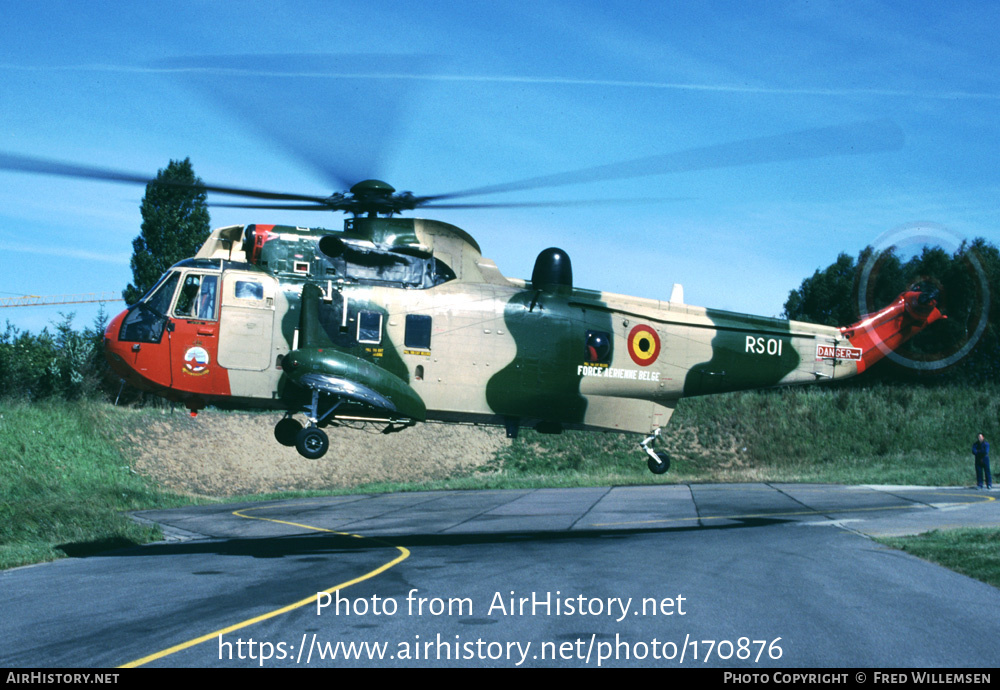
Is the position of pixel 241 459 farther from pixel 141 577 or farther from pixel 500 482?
pixel 141 577

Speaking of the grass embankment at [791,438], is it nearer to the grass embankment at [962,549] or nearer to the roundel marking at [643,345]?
the grass embankment at [962,549]

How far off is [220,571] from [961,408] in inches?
1938

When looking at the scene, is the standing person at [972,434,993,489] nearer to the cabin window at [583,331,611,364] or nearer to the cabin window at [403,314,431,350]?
the cabin window at [583,331,611,364]

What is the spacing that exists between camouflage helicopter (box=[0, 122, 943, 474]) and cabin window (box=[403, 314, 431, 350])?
3cm

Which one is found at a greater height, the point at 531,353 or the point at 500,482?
the point at 531,353

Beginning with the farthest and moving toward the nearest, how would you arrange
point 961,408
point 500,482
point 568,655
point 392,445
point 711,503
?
1. point 961,408
2. point 392,445
3. point 500,482
4. point 711,503
5. point 568,655

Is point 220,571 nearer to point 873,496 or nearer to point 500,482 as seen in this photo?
point 873,496

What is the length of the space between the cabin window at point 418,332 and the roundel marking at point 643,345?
15.2ft

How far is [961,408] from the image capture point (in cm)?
5103

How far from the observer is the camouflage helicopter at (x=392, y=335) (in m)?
15.9

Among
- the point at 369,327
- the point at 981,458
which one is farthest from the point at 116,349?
the point at 981,458

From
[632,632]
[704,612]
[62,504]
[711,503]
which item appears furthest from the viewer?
[711,503]

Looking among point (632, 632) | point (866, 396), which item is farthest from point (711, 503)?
A: point (866, 396)

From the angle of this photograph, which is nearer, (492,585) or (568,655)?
(568,655)
